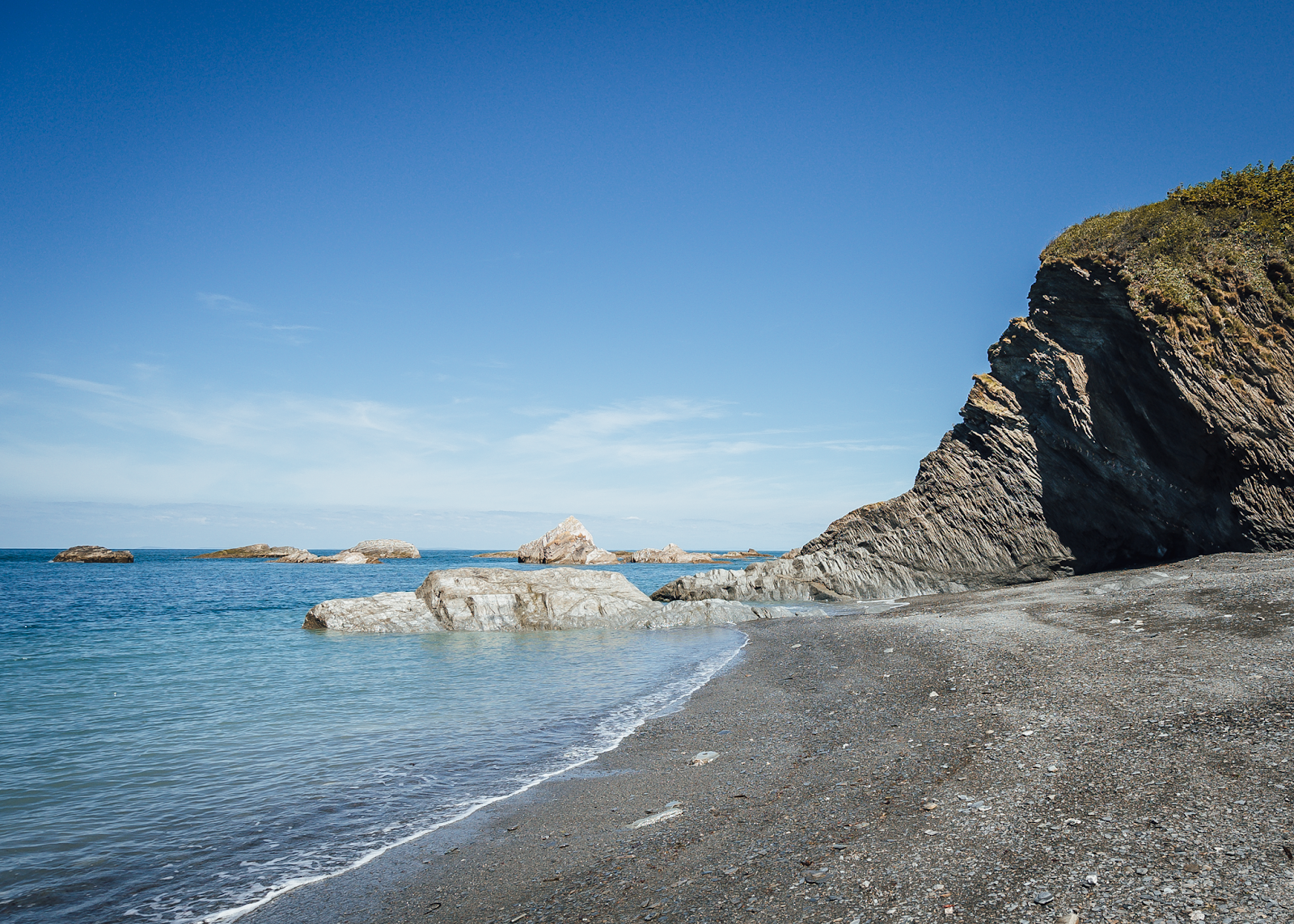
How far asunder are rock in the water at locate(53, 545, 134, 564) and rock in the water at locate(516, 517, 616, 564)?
210 ft

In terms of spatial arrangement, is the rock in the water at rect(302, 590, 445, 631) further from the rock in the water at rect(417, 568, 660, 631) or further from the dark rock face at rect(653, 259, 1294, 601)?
the dark rock face at rect(653, 259, 1294, 601)

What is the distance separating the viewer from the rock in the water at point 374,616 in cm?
2605

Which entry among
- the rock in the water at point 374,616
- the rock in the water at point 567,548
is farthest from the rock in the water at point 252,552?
the rock in the water at point 374,616

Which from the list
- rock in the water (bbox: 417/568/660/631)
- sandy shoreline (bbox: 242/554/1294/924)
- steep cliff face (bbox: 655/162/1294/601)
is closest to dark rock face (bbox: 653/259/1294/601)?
steep cliff face (bbox: 655/162/1294/601)

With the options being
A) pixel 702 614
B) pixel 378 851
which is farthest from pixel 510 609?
pixel 378 851

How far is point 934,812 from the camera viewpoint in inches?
234

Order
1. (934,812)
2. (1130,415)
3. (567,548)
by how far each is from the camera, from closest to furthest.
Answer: (934,812) < (1130,415) < (567,548)

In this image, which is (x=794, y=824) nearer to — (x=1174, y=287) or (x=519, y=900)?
(x=519, y=900)

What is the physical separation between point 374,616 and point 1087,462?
98.7 ft

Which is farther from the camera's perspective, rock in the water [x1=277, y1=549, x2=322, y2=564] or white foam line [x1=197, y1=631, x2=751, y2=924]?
rock in the water [x1=277, y1=549, x2=322, y2=564]

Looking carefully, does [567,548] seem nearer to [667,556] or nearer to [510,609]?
[667,556]

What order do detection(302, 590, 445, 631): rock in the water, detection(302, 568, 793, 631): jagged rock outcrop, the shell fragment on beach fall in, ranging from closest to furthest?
the shell fragment on beach
detection(302, 590, 445, 631): rock in the water
detection(302, 568, 793, 631): jagged rock outcrop

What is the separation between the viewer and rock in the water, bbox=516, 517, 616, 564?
10844cm

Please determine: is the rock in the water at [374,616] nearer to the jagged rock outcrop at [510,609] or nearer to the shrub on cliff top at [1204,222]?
the jagged rock outcrop at [510,609]
